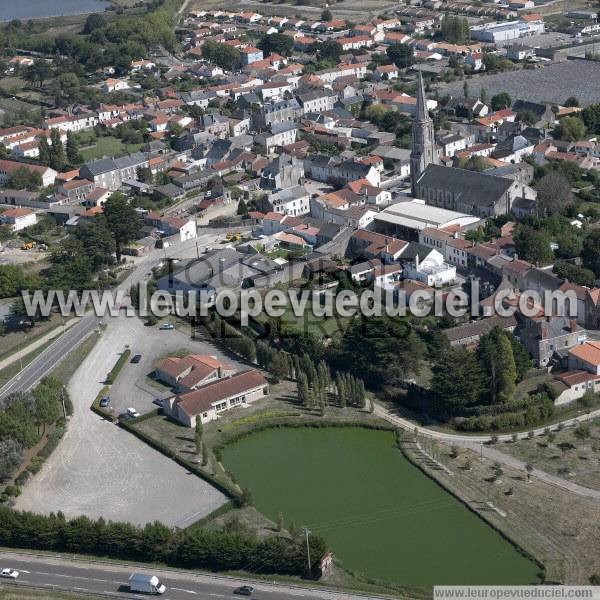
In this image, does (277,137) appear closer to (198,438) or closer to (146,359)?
(146,359)

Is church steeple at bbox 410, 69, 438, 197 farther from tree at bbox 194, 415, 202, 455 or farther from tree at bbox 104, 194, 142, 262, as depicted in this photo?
tree at bbox 194, 415, 202, 455

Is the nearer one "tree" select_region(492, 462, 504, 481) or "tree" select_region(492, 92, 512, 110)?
"tree" select_region(492, 462, 504, 481)

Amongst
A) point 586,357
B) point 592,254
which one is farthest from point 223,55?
point 586,357

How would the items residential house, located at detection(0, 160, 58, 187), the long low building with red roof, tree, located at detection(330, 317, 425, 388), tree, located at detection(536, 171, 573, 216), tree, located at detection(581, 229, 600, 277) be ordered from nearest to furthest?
the long low building with red roof, tree, located at detection(330, 317, 425, 388), tree, located at detection(581, 229, 600, 277), tree, located at detection(536, 171, 573, 216), residential house, located at detection(0, 160, 58, 187)

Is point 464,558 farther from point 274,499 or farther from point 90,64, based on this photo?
point 90,64

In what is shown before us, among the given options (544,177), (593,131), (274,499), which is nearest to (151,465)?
(274,499)

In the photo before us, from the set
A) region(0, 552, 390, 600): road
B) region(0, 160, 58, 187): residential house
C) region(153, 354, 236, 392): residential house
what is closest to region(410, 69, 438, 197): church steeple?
region(153, 354, 236, 392): residential house
